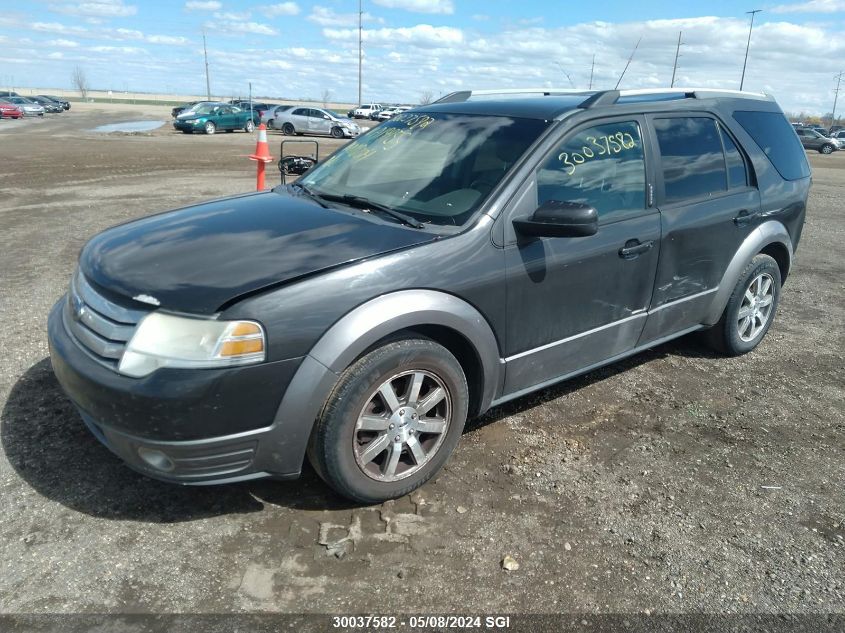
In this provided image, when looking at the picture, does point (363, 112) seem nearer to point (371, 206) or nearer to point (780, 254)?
point (780, 254)

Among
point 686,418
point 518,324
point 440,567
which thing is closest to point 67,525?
point 440,567

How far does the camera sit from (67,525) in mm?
2768

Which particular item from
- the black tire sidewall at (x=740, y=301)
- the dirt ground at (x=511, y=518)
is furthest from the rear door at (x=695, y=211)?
the dirt ground at (x=511, y=518)

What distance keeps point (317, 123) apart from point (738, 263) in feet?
102

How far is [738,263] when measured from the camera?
4.46m

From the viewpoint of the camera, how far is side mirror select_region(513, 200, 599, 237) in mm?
3006

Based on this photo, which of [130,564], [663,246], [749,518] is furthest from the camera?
[663,246]

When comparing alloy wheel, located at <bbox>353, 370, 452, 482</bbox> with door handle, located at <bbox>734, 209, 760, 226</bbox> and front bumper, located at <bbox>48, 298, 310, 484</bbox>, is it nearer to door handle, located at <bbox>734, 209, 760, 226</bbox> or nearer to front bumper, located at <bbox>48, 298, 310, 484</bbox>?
front bumper, located at <bbox>48, 298, 310, 484</bbox>

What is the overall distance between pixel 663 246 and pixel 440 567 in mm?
2303

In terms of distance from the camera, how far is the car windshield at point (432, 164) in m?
3.28

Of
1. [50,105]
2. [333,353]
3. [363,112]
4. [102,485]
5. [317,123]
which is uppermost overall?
[333,353]

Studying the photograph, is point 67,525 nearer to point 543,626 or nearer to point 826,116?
point 543,626

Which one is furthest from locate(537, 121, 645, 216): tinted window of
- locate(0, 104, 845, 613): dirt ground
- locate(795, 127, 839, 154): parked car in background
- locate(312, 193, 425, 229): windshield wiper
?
locate(795, 127, 839, 154): parked car in background

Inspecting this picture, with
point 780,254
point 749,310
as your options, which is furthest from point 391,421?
point 780,254
